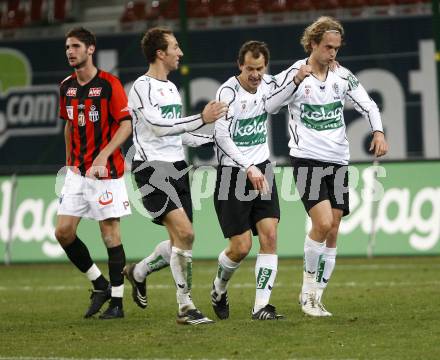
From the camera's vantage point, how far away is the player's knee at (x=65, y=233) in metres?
8.91

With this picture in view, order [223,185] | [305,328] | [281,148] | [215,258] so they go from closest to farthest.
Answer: [305,328] → [223,185] → [215,258] → [281,148]

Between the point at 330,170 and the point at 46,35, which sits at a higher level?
the point at 46,35

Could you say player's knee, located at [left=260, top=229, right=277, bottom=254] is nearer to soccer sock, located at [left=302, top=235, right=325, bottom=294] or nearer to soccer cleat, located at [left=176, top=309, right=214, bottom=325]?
soccer sock, located at [left=302, top=235, right=325, bottom=294]

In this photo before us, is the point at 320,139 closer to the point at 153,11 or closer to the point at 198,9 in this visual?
the point at 198,9

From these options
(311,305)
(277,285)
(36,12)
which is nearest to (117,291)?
(311,305)

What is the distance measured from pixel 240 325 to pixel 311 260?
2.96ft

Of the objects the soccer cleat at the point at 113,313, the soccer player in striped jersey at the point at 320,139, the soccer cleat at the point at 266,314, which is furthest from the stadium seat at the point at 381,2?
the soccer cleat at the point at 266,314

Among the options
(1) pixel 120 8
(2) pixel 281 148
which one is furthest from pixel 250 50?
(1) pixel 120 8

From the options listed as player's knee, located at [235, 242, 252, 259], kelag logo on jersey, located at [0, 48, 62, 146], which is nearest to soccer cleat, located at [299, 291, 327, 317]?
player's knee, located at [235, 242, 252, 259]

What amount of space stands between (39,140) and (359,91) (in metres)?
11.7

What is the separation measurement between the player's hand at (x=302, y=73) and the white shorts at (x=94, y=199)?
1766 millimetres

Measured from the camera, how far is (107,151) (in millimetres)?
8562

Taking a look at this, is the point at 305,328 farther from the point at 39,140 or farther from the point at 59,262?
the point at 39,140

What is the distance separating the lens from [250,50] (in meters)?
8.25
